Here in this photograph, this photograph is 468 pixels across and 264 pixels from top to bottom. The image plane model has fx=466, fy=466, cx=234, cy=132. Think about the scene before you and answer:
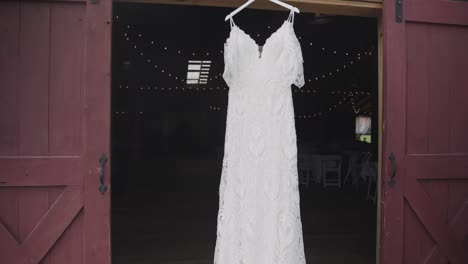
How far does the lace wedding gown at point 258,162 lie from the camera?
255 cm

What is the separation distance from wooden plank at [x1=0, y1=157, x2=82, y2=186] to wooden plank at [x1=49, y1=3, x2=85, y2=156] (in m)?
0.06

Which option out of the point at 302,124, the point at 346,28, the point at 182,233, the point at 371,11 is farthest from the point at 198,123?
the point at 371,11

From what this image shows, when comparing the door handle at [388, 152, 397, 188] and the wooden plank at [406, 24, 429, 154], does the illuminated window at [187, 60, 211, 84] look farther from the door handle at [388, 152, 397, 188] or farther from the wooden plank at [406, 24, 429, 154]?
the door handle at [388, 152, 397, 188]

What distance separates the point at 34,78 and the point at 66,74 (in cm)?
19

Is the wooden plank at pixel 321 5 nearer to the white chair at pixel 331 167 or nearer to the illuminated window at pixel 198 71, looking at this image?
the white chair at pixel 331 167

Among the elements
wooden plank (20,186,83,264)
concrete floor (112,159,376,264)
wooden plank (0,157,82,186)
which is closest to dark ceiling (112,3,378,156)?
concrete floor (112,159,376,264)

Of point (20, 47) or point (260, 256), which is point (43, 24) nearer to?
point (20, 47)

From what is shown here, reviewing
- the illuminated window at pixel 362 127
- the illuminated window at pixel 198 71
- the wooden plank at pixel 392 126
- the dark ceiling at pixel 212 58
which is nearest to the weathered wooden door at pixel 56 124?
the wooden plank at pixel 392 126

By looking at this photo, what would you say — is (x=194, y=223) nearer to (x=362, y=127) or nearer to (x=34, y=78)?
(x=34, y=78)

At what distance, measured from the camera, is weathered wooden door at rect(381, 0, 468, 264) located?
3066 millimetres

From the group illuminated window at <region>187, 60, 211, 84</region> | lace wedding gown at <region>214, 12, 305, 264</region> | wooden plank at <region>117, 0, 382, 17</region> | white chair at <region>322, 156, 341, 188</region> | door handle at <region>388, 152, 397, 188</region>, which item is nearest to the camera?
lace wedding gown at <region>214, 12, 305, 264</region>

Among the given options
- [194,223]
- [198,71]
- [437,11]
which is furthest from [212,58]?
[437,11]

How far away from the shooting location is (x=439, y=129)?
126 inches

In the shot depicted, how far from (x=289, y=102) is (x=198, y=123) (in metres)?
15.9
